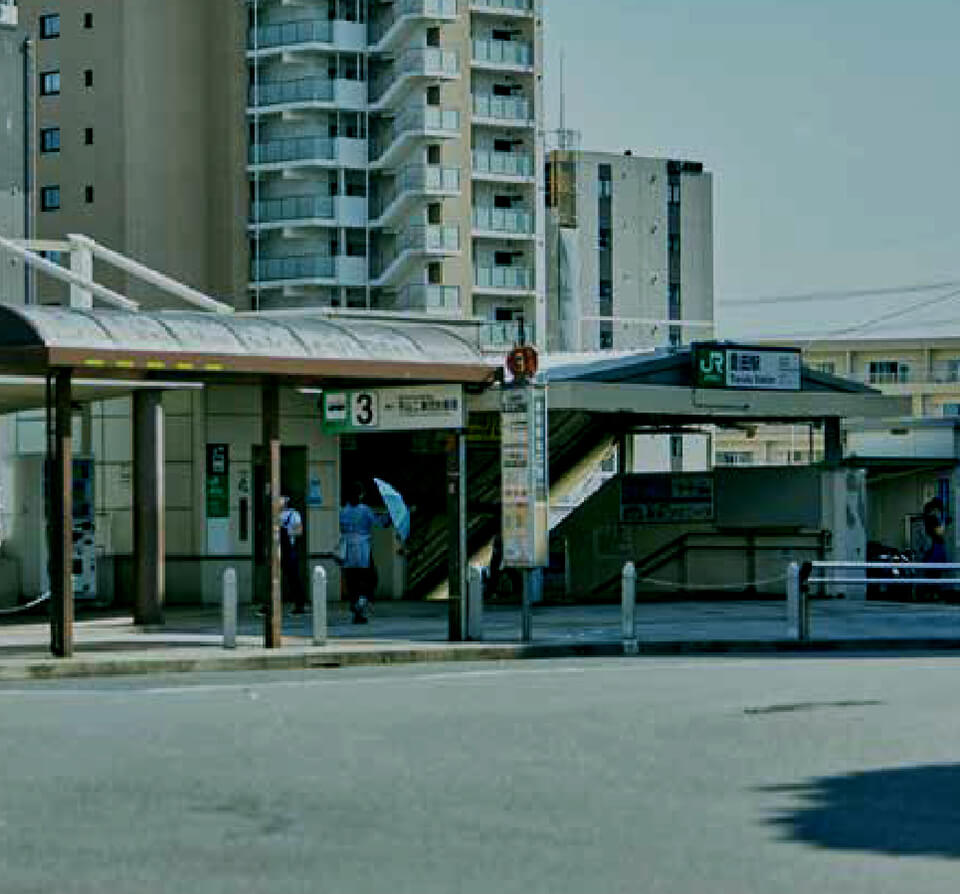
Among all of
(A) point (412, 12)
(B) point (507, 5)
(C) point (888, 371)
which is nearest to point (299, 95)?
(A) point (412, 12)

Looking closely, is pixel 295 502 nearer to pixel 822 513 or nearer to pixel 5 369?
pixel 822 513

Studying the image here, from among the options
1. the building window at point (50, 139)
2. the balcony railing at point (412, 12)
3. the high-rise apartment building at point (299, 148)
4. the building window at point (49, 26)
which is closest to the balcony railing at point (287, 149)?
the high-rise apartment building at point (299, 148)

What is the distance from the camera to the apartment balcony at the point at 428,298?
3533 inches

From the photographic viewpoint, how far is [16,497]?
3478cm

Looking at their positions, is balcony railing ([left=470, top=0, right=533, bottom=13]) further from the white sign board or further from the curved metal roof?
the curved metal roof

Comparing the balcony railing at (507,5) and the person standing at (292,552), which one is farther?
the balcony railing at (507,5)

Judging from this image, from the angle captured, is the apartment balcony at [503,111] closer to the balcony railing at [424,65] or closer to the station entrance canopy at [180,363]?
the balcony railing at [424,65]

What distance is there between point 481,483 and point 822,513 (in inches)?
304

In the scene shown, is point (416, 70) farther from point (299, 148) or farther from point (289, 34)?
point (299, 148)

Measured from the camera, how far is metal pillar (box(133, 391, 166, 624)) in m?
29.0

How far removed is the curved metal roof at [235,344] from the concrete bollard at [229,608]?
2.30m

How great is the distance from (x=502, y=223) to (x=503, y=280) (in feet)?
7.80

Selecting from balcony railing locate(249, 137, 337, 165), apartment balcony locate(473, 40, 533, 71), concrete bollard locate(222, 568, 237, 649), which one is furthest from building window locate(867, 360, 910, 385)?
concrete bollard locate(222, 568, 237, 649)

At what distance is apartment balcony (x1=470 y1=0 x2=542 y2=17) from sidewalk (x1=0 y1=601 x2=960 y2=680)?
199 ft
